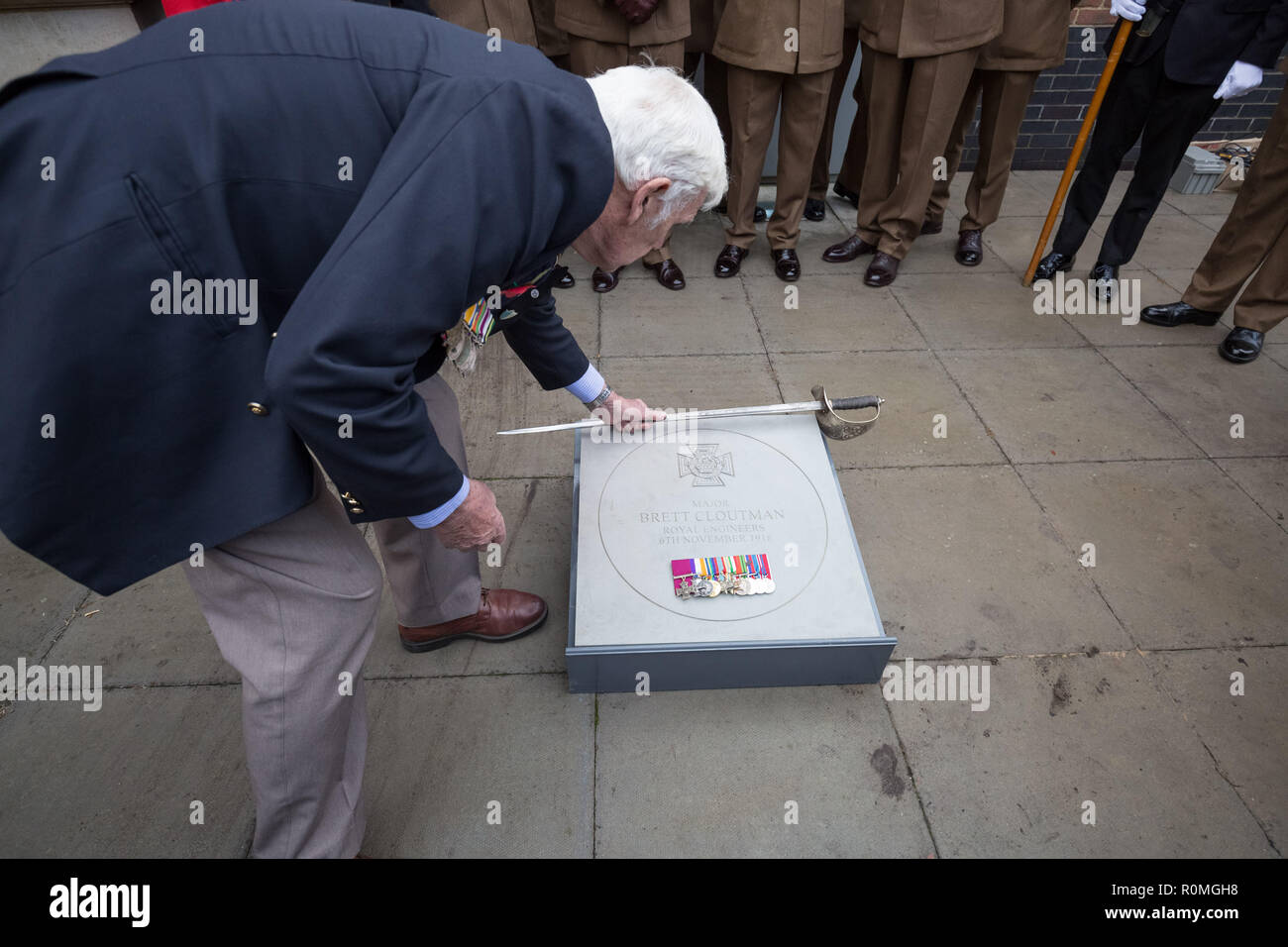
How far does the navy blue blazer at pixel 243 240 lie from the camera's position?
0.97 metres

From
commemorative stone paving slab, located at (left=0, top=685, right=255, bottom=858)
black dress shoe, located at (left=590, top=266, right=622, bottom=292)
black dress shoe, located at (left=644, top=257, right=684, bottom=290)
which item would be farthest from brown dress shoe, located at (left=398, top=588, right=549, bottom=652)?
black dress shoe, located at (left=644, top=257, right=684, bottom=290)

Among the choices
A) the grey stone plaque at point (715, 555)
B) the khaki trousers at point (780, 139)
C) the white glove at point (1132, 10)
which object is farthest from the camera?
the khaki trousers at point (780, 139)

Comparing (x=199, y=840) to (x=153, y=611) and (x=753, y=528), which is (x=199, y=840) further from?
(x=753, y=528)

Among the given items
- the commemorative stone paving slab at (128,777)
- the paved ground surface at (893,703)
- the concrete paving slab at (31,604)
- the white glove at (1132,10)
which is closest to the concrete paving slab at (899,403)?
the paved ground surface at (893,703)

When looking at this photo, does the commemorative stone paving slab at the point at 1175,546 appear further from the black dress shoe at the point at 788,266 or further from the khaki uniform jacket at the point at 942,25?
the khaki uniform jacket at the point at 942,25

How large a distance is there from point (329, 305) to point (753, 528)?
1.41 metres

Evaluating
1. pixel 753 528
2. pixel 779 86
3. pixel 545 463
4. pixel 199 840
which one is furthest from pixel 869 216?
pixel 199 840

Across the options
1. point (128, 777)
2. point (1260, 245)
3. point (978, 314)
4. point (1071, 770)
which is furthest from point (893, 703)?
point (1260, 245)

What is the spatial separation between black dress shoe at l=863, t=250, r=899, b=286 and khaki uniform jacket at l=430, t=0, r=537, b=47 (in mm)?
2302

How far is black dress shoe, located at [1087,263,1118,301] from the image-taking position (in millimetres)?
4039

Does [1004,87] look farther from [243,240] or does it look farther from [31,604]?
[31,604]

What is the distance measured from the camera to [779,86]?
3.95 m

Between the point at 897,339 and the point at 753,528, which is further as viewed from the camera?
the point at 897,339

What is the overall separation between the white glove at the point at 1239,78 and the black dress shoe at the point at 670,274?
2727 millimetres
